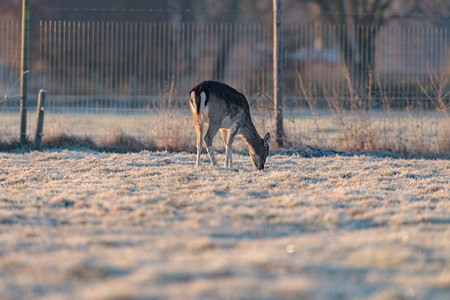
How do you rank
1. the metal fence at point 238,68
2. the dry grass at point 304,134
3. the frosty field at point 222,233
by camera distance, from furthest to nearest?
the metal fence at point 238,68 → the dry grass at point 304,134 → the frosty field at point 222,233

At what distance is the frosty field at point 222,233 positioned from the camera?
156 inches

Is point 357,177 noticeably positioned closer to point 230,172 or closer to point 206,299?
point 230,172

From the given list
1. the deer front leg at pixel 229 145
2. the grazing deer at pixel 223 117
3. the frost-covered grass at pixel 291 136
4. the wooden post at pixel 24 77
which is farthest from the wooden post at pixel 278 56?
the wooden post at pixel 24 77

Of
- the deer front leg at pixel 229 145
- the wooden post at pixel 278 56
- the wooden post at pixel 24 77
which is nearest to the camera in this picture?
the deer front leg at pixel 229 145

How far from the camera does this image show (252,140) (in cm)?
980

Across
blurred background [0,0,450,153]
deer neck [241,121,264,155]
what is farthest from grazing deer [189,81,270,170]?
blurred background [0,0,450,153]

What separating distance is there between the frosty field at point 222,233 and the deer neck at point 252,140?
0.43 metres

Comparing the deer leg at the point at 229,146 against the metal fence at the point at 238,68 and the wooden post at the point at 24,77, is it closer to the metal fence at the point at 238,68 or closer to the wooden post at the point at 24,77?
the metal fence at the point at 238,68

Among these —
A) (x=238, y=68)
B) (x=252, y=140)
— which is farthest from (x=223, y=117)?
(x=238, y=68)

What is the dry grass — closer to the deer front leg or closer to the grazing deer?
the deer front leg

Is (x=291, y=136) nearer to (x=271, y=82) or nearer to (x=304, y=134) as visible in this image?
(x=304, y=134)

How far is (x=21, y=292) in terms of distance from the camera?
3.83 metres

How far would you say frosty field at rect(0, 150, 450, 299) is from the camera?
3975 millimetres

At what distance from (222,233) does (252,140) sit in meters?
4.54
